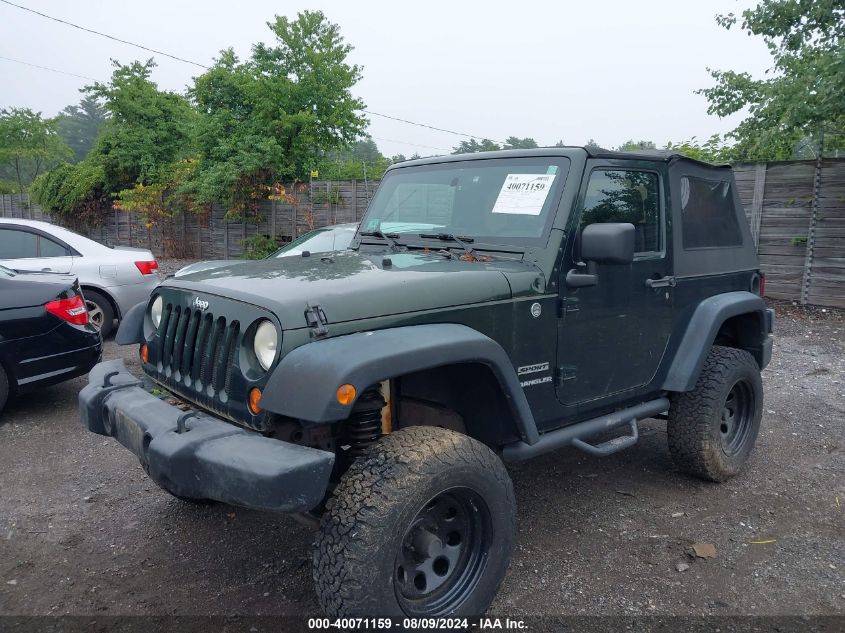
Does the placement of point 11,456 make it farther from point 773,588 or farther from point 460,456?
point 773,588

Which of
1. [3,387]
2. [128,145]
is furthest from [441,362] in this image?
[128,145]

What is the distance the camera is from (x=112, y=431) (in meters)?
2.99

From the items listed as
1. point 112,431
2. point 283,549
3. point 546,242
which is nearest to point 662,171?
point 546,242

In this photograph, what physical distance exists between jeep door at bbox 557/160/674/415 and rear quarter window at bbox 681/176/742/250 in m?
0.29

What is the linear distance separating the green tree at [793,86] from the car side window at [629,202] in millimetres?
5683

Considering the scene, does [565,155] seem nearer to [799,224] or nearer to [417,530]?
[417,530]

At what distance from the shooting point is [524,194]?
3.51m

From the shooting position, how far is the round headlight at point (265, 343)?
8.55 feet

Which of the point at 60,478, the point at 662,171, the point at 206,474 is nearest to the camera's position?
the point at 206,474

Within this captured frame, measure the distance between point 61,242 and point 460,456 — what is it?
22.2ft

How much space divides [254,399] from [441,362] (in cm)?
73

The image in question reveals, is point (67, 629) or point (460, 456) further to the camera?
point (67, 629)

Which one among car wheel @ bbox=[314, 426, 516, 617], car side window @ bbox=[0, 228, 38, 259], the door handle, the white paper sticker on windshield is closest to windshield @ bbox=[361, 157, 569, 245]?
the white paper sticker on windshield

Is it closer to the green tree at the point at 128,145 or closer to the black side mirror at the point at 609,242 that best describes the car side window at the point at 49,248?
the black side mirror at the point at 609,242
